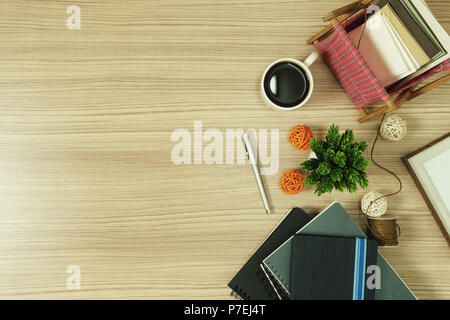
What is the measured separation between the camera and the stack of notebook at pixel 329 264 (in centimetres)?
65

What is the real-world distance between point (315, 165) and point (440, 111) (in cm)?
33

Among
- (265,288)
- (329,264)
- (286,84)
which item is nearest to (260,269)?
(265,288)

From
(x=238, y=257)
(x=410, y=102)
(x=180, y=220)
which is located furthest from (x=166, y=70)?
(x=410, y=102)

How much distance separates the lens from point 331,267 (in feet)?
2.16

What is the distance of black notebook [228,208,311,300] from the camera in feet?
2.28

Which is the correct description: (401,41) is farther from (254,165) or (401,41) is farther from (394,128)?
(254,165)

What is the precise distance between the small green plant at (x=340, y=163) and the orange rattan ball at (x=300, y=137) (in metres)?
0.04

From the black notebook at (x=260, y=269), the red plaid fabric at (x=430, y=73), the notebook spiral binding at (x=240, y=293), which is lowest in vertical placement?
the notebook spiral binding at (x=240, y=293)

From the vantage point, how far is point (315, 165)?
0.64m

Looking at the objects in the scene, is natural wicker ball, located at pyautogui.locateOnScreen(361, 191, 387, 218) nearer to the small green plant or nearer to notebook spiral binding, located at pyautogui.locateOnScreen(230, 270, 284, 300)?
the small green plant

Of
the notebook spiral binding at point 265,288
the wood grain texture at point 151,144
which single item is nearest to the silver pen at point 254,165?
the wood grain texture at point 151,144

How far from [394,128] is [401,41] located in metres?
0.18

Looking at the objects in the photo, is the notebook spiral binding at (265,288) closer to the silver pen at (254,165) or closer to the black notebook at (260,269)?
the black notebook at (260,269)

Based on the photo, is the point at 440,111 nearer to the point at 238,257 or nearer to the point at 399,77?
Answer: the point at 399,77
